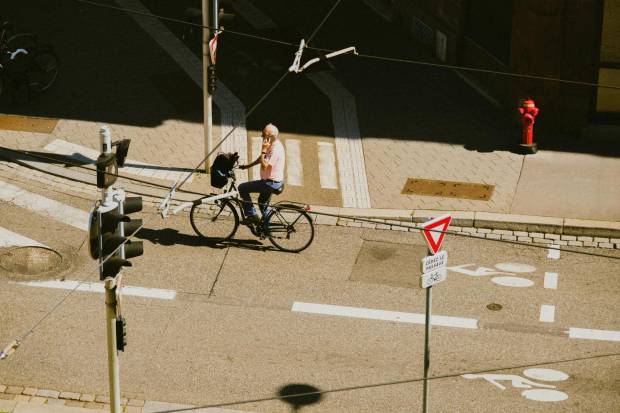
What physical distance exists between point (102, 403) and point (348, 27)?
13538mm

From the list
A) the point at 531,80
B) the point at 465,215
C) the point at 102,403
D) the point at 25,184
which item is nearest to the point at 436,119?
the point at 531,80

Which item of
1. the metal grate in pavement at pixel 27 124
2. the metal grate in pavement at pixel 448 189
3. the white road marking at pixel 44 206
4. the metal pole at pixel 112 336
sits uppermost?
the metal grate in pavement at pixel 27 124

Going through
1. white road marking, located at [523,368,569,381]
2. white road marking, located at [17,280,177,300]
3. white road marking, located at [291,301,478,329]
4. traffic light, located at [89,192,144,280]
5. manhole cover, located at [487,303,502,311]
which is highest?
manhole cover, located at [487,303,502,311]

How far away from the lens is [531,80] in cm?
2094

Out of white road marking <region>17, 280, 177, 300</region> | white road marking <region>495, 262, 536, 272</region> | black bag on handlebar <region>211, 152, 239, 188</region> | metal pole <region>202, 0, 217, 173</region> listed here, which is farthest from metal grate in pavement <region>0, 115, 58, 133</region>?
white road marking <region>495, 262, 536, 272</region>

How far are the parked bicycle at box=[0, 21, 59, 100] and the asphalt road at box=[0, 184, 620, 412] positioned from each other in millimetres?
4393

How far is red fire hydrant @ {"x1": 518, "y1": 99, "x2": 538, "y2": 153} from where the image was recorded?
19.8m

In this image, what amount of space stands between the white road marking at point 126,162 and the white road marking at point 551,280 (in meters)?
6.08

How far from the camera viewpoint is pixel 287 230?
17.4 m

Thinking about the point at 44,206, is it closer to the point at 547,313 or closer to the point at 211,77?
the point at 211,77

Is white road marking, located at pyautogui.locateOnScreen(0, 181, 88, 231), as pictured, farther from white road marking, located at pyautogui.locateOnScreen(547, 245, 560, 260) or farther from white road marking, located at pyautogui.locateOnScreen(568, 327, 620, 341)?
white road marking, located at pyautogui.locateOnScreen(568, 327, 620, 341)

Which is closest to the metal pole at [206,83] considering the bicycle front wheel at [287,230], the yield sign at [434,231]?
the bicycle front wheel at [287,230]

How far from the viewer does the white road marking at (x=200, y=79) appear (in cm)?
2062

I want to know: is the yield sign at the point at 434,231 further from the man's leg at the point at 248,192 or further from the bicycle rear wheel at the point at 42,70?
the bicycle rear wheel at the point at 42,70
